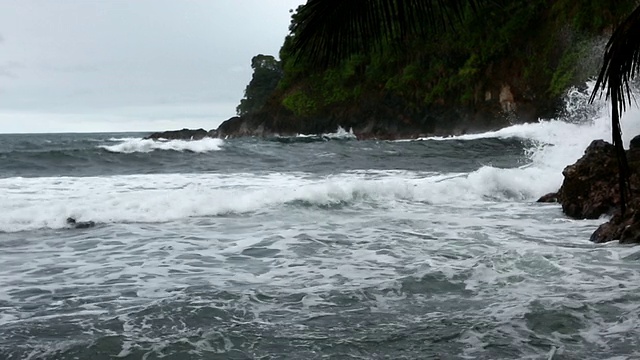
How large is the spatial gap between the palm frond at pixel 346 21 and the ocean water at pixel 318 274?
1903 mm

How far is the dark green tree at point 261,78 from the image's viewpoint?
6519cm

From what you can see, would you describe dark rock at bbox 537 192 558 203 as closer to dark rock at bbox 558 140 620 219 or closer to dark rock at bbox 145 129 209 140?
dark rock at bbox 558 140 620 219

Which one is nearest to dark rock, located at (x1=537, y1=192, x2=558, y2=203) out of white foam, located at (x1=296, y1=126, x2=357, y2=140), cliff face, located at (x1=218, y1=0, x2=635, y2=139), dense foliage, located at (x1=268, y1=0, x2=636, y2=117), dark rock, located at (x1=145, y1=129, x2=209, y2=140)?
dense foliage, located at (x1=268, y1=0, x2=636, y2=117)

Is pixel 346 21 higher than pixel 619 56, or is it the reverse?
pixel 346 21

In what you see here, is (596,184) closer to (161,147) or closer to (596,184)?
(596,184)

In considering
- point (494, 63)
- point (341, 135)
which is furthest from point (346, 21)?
point (341, 135)

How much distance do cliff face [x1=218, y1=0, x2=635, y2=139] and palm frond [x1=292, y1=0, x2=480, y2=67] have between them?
23.9 m

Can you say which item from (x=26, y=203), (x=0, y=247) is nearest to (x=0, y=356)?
(x=0, y=247)

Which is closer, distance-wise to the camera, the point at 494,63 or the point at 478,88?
the point at 494,63

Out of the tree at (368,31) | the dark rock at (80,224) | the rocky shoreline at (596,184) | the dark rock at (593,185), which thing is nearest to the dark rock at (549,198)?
the rocky shoreline at (596,184)

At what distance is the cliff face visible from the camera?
2994 centimetres

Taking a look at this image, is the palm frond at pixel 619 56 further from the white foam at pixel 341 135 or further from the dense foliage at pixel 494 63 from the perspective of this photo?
the white foam at pixel 341 135

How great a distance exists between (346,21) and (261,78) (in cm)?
6387

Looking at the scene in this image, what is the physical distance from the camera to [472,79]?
35375mm
